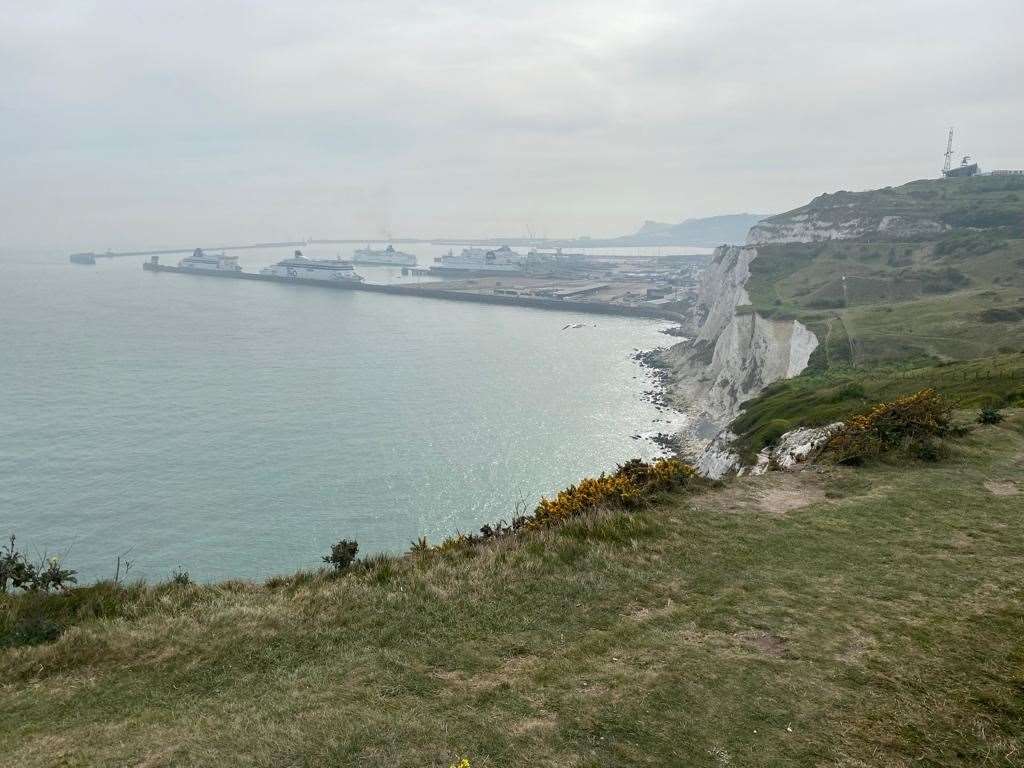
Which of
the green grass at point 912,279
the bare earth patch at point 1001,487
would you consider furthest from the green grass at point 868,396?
the green grass at point 912,279

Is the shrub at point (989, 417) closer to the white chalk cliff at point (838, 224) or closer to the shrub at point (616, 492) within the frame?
the shrub at point (616, 492)

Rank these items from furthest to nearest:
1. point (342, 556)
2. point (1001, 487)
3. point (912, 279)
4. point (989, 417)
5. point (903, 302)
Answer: point (912, 279)
point (903, 302)
point (989, 417)
point (1001, 487)
point (342, 556)

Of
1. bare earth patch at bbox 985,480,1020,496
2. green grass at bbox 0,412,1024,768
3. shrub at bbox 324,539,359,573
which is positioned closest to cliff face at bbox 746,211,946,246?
bare earth patch at bbox 985,480,1020,496

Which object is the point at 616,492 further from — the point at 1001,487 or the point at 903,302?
the point at 903,302

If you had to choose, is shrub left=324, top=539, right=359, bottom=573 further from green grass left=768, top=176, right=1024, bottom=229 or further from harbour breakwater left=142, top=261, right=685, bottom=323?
harbour breakwater left=142, top=261, right=685, bottom=323

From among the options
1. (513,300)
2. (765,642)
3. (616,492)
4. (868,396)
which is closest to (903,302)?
(868,396)

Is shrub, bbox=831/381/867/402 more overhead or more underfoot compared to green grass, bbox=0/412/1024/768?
more underfoot
